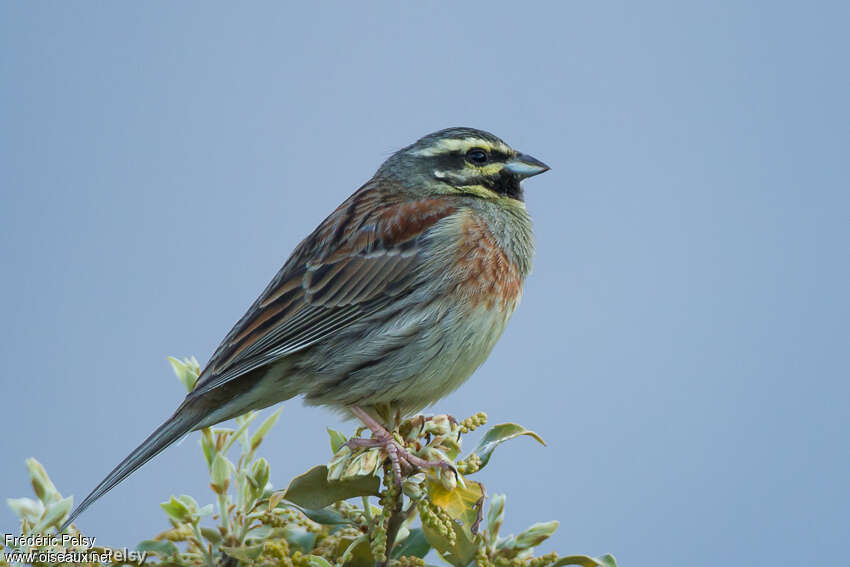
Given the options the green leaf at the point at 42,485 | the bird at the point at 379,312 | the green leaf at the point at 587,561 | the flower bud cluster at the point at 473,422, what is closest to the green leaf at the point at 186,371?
the bird at the point at 379,312

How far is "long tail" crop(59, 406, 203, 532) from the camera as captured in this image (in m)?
3.18

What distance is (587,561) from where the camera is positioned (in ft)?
8.21

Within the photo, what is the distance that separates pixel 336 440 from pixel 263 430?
38 centimetres

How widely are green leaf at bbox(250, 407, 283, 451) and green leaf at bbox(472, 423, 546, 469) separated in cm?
61

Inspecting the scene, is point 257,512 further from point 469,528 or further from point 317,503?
point 469,528

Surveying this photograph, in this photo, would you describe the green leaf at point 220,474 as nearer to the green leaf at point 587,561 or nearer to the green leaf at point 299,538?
the green leaf at point 299,538

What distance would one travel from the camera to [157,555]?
2504 mm

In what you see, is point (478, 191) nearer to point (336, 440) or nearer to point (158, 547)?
point (336, 440)

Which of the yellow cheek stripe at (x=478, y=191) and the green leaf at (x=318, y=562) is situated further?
the yellow cheek stripe at (x=478, y=191)

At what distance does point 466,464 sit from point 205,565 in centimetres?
75

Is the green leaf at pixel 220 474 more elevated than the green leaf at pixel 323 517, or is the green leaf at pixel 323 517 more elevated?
the green leaf at pixel 220 474

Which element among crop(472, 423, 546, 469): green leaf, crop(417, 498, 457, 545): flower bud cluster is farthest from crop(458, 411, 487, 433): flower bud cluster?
crop(417, 498, 457, 545): flower bud cluster

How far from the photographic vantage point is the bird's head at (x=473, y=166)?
4047mm

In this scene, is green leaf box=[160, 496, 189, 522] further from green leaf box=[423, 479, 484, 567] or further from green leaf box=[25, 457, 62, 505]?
green leaf box=[423, 479, 484, 567]
